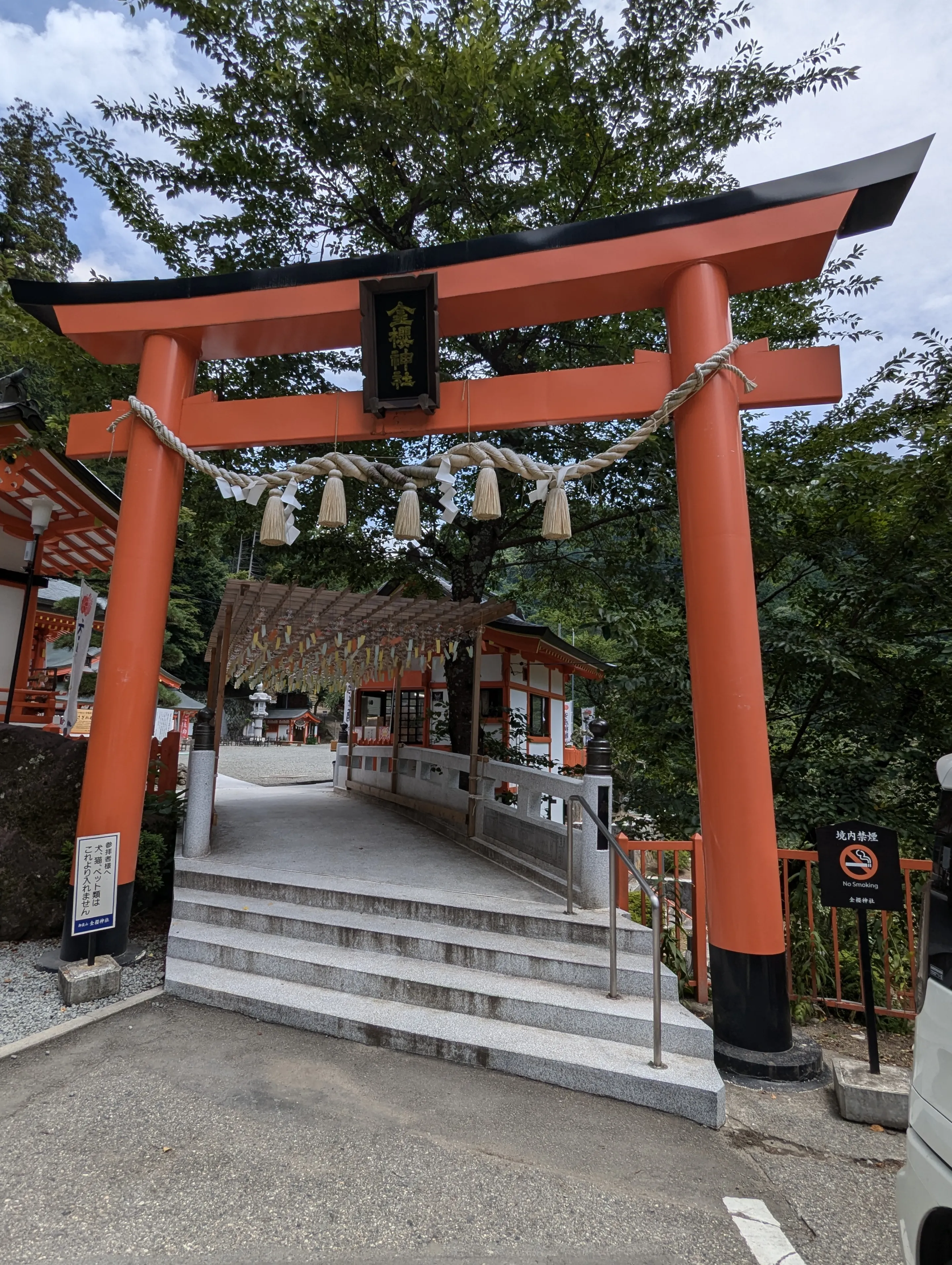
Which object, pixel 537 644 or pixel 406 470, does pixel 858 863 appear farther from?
pixel 537 644

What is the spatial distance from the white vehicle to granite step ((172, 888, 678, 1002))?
2585 millimetres

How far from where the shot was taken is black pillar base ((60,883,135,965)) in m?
5.10

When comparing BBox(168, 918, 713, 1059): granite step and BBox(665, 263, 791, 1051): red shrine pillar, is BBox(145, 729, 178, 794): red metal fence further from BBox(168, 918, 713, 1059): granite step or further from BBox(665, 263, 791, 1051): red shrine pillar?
BBox(665, 263, 791, 1051): red shrine pillar

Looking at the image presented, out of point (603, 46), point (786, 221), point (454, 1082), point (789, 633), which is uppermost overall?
point (603, 46)

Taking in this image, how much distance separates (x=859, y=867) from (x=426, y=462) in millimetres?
4434

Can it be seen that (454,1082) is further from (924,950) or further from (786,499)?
(786,499)

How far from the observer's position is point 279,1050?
403cm

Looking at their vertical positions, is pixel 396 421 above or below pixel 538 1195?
above

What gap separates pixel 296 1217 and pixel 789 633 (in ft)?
20.3

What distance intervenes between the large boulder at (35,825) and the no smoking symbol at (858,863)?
6.10 m

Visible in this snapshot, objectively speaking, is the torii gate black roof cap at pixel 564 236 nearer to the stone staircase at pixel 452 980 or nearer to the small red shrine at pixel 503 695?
the stone staircase at pixel 452 980

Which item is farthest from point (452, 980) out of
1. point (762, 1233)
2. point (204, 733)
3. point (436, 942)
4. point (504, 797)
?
point (504, 797)

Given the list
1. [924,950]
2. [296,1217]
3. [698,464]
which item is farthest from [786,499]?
[296,1217]

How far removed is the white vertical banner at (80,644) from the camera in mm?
7781
